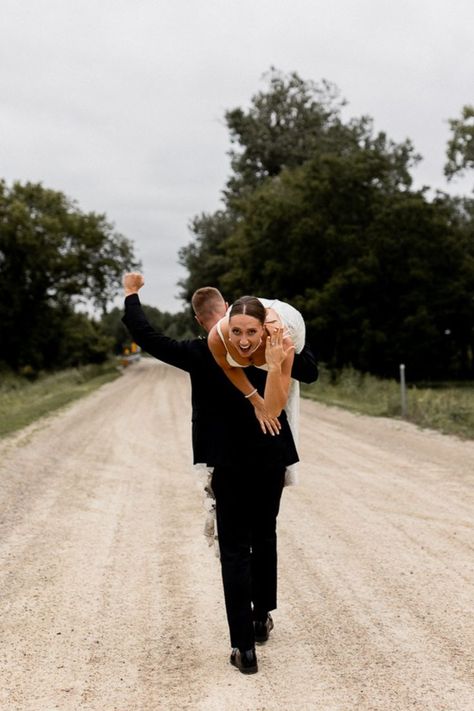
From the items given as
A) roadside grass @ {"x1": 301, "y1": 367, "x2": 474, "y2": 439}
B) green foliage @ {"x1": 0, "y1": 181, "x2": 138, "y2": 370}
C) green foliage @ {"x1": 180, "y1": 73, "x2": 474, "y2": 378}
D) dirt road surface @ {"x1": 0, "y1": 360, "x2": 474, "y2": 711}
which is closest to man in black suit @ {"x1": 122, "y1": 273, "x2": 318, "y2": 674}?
dirt road surface @ {"x1": 0, "y1": 360, "x2": 474, "y2": 711}

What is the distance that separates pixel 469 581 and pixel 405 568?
20.7 inches

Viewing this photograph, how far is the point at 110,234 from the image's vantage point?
51000 millimetres

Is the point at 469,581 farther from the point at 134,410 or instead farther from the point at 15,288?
the point at 15,288

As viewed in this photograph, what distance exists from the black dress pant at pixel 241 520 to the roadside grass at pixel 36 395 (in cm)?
1178

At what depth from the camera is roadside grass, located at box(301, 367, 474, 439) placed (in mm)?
15742

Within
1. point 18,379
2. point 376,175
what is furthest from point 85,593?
point 18,379

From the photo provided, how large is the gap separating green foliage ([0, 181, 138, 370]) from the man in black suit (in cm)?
4325

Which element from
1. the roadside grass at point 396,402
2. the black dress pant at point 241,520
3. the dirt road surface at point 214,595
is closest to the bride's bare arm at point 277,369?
the black dress pant at point 241,520

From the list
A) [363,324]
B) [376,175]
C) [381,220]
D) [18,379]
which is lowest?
[18,379]

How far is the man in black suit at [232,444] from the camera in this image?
12.6 ft

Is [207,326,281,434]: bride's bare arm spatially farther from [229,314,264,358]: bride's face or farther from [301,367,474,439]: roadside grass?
[301,367,474,439]: roadside grass

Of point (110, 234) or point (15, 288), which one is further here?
point (110, 234)

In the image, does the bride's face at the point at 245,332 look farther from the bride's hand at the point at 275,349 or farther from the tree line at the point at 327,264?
the tree line at the point at 327,264

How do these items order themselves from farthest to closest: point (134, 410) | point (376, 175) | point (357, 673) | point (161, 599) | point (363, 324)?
point (376, 175) → point (363, 324) → point (134, 410) → point (161, 599) → point (357, 673)
